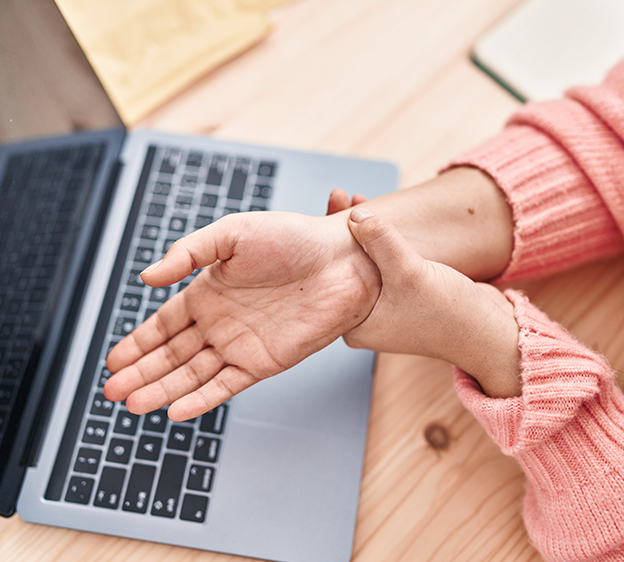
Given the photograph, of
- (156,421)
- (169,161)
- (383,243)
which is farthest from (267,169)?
(156,421)

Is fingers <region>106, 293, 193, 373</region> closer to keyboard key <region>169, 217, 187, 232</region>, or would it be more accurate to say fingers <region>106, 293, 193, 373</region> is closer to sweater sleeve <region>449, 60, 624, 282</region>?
keyboard key <region>169, 217, 187, 232</region>

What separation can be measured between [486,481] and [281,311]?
31 cm

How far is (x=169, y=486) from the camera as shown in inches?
21.5

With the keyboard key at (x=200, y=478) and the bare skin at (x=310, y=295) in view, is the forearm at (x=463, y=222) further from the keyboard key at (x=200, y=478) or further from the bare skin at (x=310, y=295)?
the keyboard key at (x=200, y=478)

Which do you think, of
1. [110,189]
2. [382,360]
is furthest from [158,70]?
[382,360]

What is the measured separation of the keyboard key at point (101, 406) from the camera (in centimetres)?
58

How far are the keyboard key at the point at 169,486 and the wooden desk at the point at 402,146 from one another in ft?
0.16

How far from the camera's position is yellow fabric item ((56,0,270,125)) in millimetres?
757

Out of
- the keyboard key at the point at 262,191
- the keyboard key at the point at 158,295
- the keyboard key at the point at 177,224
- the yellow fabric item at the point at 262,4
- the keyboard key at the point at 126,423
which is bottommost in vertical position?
the keyboard key at the point at 126,423

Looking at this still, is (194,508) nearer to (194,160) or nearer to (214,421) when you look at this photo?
(214,421)

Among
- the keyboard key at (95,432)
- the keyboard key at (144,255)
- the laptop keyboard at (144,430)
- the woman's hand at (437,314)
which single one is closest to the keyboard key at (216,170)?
the laptop keyboard at (144,430)

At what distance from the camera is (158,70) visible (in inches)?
29.9

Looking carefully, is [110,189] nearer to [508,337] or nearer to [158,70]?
[158,70]

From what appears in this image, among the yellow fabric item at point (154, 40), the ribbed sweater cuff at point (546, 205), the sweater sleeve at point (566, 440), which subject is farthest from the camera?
the yellow fabric item at point (154, 40)
